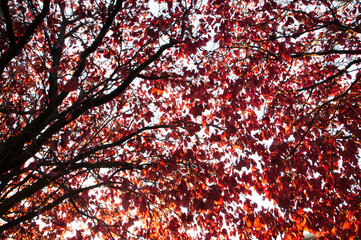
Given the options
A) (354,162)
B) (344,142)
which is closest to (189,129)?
(344,142)

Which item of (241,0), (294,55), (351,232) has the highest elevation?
(241,0)

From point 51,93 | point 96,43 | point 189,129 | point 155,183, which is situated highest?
point 96,43

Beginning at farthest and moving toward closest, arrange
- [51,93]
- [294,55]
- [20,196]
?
1. [51,93]
2. [294,55]
3. [20,196]

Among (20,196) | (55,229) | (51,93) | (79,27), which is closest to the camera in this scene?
(20,196)

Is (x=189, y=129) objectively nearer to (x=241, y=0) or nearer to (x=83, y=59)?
(x=83, y=59)

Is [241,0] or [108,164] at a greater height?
[241,0]

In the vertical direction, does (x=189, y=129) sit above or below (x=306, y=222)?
above

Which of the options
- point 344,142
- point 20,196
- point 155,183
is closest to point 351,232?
point 344,142

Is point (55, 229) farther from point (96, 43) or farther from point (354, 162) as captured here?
point (354, 162)

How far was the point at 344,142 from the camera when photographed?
17.4ft

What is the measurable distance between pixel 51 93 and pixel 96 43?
195cm

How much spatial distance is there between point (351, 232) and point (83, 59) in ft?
25.4

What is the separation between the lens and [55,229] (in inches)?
356

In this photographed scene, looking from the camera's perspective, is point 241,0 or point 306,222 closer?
point 306,222
